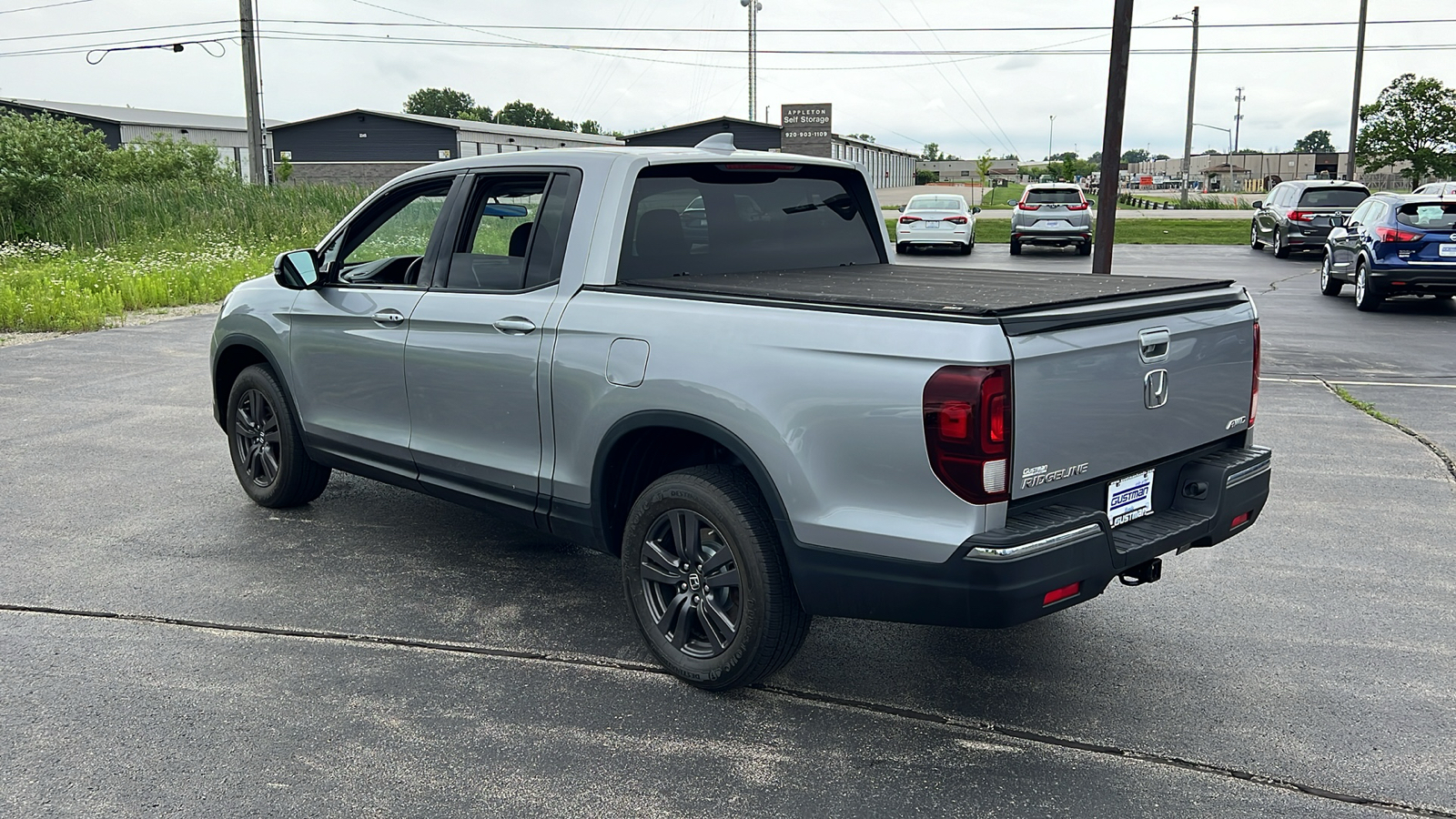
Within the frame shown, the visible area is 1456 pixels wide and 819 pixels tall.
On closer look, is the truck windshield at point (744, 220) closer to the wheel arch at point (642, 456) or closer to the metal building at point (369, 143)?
the wheel arch at point (642, 456)

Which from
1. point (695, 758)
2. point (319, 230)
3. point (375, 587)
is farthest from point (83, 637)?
point (319, 230)

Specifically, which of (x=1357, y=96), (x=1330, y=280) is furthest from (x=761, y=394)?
(x=1357, y=96)

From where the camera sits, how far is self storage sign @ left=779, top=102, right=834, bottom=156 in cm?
3753

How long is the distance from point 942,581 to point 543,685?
1544mm

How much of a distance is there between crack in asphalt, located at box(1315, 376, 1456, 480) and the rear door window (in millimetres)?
18110

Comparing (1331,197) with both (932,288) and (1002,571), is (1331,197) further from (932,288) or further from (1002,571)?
(1002,571)

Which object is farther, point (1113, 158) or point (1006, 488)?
point (1113, 158)

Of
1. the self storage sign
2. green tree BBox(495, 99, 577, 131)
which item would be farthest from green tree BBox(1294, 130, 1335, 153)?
the self storage sign

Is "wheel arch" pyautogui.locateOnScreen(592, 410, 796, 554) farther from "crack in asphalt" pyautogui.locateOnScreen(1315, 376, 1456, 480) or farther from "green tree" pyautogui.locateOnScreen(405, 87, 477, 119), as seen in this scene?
"green tree" pyautogui.locateOnScreen(405, 87, 477, 119)

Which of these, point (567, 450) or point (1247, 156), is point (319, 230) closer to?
point (567, 450)

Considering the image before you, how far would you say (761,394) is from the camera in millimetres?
3572

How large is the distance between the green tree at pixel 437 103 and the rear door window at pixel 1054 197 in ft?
368

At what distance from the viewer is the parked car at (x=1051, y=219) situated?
27422mm

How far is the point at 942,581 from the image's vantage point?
3287 millimetres
